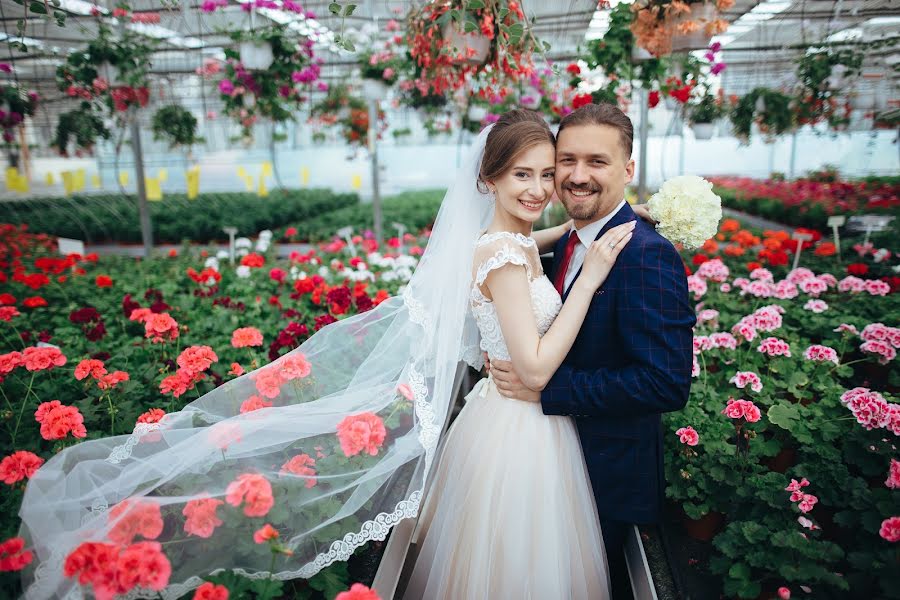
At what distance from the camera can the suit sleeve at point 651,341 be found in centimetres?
140

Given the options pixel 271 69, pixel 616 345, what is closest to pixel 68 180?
pixel 271 69

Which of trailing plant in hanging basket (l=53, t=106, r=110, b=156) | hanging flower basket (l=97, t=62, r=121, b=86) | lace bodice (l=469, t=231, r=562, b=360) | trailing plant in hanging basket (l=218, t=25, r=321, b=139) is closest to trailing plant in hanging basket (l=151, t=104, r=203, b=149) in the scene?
trailing plant in hanging basket (l=53, t=106, r=110, b=156)

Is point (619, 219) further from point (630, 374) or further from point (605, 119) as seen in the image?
point (630, 374)

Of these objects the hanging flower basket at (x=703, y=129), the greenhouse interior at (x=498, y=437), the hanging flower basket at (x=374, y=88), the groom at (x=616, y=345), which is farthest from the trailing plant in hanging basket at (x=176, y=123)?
the groom at (x=616, y=345)

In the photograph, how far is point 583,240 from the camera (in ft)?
5.32

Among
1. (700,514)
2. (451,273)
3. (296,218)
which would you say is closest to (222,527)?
(451,273)

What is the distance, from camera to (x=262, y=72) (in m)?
4.62

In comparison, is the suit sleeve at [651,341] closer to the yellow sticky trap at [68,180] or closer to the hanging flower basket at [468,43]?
the hanging flower basket at [468,43]

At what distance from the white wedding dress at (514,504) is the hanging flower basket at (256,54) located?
3.49 metres

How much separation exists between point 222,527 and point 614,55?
3.04 metres

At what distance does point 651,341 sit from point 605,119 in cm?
62

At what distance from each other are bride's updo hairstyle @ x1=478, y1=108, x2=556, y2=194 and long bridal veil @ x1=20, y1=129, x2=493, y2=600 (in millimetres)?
193

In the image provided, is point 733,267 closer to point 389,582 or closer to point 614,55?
point 614,55

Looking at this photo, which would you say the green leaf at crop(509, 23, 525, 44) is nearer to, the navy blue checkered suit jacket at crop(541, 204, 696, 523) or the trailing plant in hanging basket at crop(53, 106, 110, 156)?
the navy blue checkered suit jacket at crop(541, 204, 696, 523)
